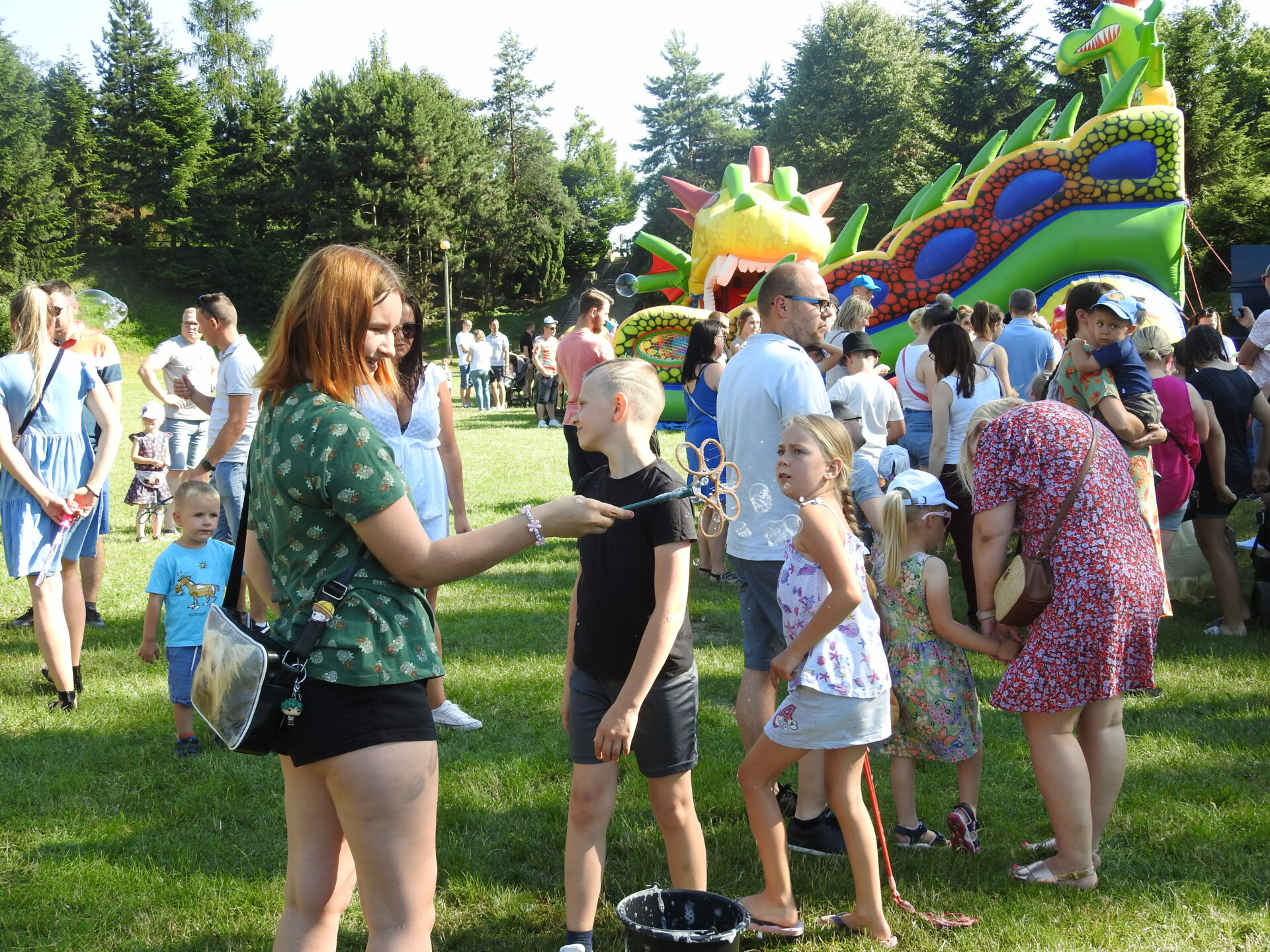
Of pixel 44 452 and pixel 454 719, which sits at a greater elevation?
pixel 44 452

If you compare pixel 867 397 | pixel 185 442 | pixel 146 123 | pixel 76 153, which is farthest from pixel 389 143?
pixel 867 397

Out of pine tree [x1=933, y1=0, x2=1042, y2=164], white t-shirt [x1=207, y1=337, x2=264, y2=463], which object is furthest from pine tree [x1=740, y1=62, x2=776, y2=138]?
white t-shirt [x1=207, y1=337, x2=264, y2=463]

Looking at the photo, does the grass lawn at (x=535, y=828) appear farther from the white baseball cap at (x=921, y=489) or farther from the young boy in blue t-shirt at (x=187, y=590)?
the white baseball cap at (x=921, y=489)

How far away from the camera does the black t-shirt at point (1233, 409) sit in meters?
6.46

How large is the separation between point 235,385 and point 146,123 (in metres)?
45.5

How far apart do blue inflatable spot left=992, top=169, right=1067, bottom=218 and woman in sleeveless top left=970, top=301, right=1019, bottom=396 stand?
20.8 feet

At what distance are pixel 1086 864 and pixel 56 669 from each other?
467 cm

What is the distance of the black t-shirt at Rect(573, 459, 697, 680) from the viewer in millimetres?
2701

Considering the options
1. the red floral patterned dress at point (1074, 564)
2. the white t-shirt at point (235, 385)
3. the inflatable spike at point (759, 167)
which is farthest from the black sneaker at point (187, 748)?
the inflatable spike at point (759, 167)

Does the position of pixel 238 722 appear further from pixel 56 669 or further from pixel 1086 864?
pixel 56 669

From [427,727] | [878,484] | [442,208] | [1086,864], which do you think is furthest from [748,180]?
[442,208]

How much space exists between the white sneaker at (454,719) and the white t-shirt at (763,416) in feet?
6.00

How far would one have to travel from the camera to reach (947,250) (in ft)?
44.1

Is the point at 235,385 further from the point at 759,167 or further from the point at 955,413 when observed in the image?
the point at 759,167
